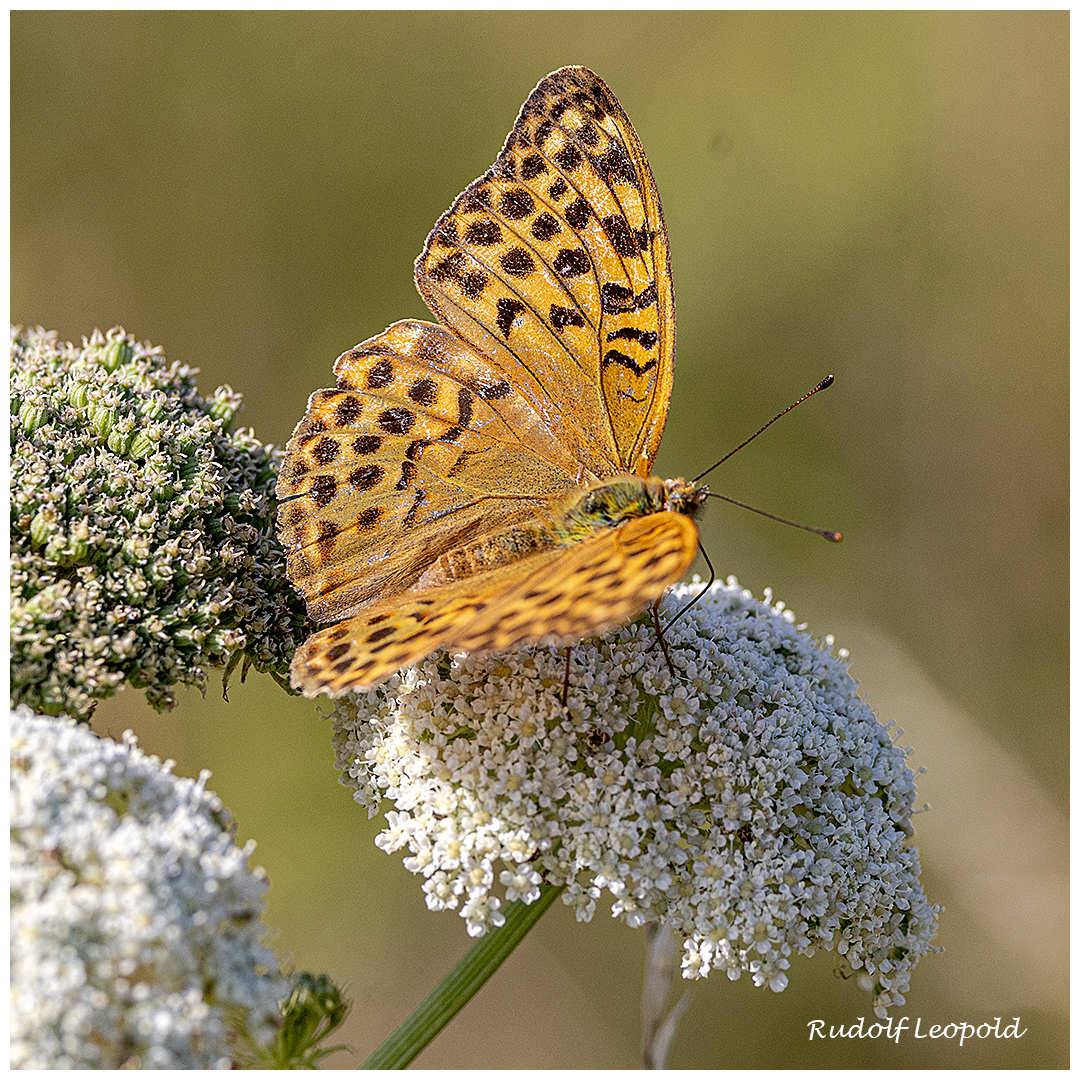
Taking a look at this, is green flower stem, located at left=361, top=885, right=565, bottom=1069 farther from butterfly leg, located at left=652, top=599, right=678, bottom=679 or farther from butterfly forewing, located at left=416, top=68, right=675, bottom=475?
butterfly forewing, located at left=416, top=68, right=675, bottom=475

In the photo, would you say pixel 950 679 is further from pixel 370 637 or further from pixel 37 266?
pixel 37 266

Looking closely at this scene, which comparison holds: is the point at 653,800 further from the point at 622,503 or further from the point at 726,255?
the point at 726,255

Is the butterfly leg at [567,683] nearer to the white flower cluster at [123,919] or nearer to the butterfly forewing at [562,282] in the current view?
the butterfly forewing at [562,282]

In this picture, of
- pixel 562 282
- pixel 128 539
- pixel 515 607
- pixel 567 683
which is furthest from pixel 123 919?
pixel 562 282

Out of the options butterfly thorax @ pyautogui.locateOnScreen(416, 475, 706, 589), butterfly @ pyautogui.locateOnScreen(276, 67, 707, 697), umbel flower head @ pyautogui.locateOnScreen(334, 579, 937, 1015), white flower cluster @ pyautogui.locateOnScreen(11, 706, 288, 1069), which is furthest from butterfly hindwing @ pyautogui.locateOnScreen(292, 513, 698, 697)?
white flower cluster @ pyautogui.locateOnScreen(11, 706, 288, 1069)

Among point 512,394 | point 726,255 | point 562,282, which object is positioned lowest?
point 512,394

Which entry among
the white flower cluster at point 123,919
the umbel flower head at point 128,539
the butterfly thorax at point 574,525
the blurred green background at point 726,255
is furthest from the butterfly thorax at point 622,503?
the blurred green background at point 726,255

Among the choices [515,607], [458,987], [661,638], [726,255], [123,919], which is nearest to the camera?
[123,919]
